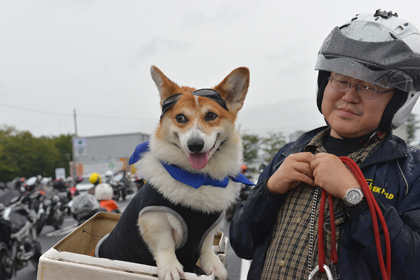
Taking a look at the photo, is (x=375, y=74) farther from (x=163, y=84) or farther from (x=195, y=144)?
(x=163, y=84)

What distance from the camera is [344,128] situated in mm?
1400

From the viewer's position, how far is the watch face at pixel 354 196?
3.82ft

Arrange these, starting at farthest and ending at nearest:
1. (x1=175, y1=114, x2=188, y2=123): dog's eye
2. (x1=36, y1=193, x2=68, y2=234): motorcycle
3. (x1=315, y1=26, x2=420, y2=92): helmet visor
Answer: (x1=36, y1=193, x2=68, y2=234): motorcycle
(x1=175, y1=114, x2=188, y2=123): dog's eye
(x1=315, y1=26, x2=420, y2=92): helmet visor

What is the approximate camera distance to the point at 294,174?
137 cm

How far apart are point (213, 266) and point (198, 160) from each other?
631 mm

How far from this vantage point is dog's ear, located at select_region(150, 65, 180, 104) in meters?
1.82

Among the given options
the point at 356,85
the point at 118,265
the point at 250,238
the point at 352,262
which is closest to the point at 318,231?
the point at 352,262

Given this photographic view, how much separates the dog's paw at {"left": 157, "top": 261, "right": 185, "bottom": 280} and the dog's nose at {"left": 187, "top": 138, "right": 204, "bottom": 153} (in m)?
0.60

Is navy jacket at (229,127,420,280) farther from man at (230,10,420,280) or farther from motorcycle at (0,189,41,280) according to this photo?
motorcycle at (0,189,41,280)

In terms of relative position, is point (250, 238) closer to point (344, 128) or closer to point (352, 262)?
point (352, 262)

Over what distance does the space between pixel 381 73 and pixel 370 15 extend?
14.5 inches

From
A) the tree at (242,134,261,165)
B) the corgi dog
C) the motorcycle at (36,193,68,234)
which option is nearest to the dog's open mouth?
the corgi dog

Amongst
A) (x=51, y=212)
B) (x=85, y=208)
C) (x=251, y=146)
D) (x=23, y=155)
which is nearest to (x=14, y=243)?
(x=85, y=208)

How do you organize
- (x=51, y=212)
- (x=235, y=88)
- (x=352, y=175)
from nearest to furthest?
(x=352, y=175), (x=235, y=88), (x=51, y=212)
